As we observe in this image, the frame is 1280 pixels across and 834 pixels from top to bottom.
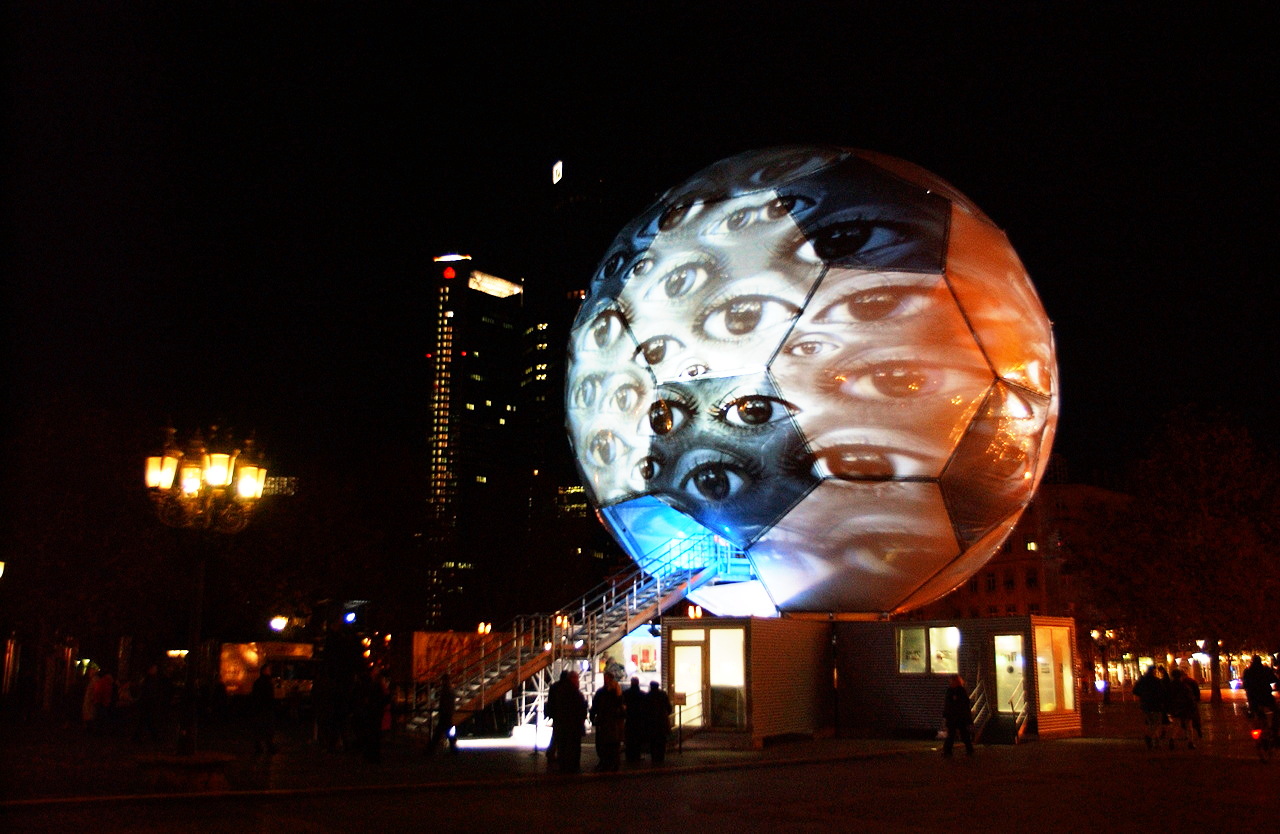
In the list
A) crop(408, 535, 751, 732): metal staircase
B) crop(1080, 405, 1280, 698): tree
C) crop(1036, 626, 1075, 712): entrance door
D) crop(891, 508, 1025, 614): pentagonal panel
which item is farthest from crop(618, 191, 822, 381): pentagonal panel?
crop(1080, 405, 1280, 698): tree

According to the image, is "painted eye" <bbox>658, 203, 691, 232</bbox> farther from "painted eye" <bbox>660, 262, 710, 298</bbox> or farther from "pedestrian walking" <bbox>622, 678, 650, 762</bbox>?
"pedestrian walking" <bbox>622, 678, 650, 762</bbox>

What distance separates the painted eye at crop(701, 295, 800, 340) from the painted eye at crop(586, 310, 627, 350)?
1.77 meters

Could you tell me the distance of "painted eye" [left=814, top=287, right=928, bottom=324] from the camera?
51.3 feet

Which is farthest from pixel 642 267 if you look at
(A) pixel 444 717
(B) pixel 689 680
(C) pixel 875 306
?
(A) pixel 444 717

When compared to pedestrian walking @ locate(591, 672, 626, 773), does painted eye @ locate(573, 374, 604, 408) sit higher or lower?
higher

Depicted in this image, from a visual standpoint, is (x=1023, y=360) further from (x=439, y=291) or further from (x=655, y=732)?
(x=439, y=291)

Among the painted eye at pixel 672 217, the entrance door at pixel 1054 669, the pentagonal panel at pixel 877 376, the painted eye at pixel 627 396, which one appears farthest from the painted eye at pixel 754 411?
the entrance door at pixel 1054 669

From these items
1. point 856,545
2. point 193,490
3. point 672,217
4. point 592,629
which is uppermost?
point 672,217

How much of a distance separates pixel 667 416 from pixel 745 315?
5.99 ft

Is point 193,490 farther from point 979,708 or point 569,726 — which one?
point 979,708

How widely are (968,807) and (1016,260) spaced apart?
10147 millimetres

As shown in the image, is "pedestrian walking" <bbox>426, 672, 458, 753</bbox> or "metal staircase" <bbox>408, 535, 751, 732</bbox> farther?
"metal staircase" <bbox>408, 535, 751, 732</bbox>

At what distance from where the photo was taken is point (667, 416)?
650 inches

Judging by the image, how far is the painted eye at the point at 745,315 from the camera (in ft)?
51.7
